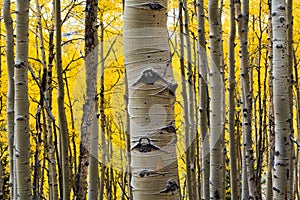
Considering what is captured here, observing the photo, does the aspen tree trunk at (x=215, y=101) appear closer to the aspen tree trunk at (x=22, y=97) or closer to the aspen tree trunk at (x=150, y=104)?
the aspen tree trunk at (x=22, y=97)

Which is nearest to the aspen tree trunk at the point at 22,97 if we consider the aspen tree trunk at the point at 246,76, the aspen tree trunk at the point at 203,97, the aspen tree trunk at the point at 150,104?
the aspen tree trunk at the point at 150,104

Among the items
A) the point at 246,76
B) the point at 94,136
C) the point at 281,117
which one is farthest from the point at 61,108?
the point at 246,76

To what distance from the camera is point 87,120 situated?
2639mm

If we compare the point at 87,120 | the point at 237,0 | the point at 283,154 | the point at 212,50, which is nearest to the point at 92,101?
the point at 87,120

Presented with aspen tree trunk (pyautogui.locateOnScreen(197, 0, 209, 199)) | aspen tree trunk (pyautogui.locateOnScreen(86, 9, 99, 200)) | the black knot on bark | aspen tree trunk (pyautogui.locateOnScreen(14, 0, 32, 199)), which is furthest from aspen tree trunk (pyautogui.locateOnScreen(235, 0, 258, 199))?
the black knot on bark

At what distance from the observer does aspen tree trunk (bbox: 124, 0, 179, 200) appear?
1080 millimetres

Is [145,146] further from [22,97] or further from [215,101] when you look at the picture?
[215,101]

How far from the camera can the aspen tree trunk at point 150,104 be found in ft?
3.54

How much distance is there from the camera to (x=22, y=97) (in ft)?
6.92

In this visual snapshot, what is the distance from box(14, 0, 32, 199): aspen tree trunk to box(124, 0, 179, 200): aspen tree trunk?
3.78 feet

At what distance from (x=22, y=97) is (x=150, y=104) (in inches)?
47.6

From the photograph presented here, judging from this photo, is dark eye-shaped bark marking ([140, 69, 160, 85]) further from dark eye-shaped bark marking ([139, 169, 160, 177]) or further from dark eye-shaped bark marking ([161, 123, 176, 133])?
dark eye-shaped bark marking ([139, 169, 160, 177])

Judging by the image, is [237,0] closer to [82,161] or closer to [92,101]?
[92,101]

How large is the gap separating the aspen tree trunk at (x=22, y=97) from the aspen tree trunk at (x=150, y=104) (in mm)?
1152
